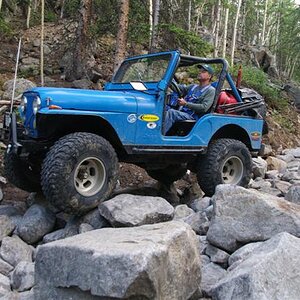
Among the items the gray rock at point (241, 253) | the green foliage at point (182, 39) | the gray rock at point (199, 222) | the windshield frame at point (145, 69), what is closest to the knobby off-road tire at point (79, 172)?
the gray rock at point (199, 222)

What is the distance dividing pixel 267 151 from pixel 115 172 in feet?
24.8

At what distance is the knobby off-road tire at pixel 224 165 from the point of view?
6.65m

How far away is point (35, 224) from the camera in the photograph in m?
5.58

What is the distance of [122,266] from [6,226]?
9.18 ft

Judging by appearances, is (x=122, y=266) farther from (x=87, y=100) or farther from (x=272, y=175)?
(x=272, y=175)

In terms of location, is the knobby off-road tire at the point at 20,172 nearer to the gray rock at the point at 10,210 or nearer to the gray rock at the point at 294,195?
the gray rock at the point at 10,210

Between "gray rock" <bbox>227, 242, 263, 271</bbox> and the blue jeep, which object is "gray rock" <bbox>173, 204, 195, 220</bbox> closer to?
the blue jeep

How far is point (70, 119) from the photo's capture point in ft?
17.7

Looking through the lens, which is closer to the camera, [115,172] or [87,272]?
[87,272]

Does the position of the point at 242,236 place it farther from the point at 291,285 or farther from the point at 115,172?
the point at 115,172

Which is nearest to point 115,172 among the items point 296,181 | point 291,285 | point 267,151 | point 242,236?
point 242,236

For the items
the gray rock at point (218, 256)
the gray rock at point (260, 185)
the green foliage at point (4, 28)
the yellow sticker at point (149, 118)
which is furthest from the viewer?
the green foliage at point (4, 28)

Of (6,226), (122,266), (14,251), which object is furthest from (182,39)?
(122,266)

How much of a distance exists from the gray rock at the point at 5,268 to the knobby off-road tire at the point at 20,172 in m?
1.46
